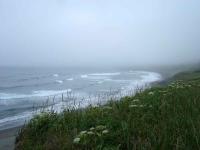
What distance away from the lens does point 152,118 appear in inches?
320

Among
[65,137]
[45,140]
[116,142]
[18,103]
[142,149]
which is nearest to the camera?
[142,149]

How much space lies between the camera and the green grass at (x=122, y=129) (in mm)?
6142

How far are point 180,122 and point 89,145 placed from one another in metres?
2.10

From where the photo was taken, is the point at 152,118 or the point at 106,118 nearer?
the point at 152,118

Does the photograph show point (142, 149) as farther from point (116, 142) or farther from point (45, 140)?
point (45, 140)

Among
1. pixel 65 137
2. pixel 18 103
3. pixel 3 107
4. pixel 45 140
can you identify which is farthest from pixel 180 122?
pixel 18 103

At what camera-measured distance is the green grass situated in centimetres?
614

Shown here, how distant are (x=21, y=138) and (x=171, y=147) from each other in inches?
191

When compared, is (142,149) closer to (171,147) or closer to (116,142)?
(171,147)

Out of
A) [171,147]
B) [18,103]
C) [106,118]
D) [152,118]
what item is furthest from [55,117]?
[18,103]

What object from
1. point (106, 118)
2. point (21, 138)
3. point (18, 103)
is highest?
point (106, 118)

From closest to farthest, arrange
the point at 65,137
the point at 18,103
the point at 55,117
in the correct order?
the point at 65,137 < the point at 55,117 < the point at 18,103

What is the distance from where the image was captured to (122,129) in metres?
7.26

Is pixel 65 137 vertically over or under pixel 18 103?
over
